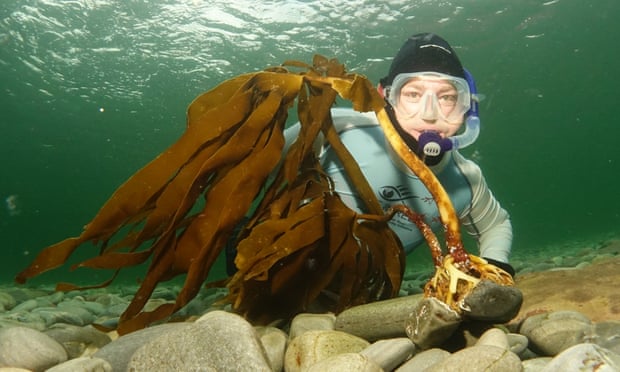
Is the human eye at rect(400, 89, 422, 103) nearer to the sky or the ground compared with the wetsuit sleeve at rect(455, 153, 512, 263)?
nearer to the sky

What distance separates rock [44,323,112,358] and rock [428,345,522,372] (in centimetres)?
225

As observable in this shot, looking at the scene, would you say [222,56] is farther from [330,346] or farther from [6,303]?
[330,346]

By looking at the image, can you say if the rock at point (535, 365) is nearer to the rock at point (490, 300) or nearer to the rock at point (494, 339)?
the rock at point (494, 339)

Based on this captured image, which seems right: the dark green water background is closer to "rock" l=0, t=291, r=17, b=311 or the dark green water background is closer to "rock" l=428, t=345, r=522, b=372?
"rock" l=0, t=291, r=17, b=311

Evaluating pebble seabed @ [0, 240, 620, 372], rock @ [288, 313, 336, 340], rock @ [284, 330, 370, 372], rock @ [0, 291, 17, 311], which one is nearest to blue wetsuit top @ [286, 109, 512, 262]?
pebble seabed @ [0, 240, 620, 372]

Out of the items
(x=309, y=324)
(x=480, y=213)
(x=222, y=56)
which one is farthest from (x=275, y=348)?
(x=222, y=56)

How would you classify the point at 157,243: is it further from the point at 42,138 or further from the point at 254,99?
the point at 42,138

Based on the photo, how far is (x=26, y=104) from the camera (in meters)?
26.2

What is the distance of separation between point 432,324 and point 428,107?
2011 millimetres

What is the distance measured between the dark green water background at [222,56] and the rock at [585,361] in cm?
1374

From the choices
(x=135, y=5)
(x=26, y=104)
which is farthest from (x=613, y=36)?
(x=26, y=104)

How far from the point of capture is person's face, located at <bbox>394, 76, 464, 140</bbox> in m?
3.49

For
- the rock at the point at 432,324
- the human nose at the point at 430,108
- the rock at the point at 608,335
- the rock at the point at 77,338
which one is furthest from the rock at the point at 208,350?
the human nose at the point at 430,108

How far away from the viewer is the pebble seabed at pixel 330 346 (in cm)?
164
